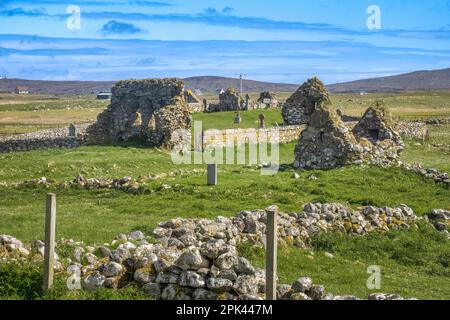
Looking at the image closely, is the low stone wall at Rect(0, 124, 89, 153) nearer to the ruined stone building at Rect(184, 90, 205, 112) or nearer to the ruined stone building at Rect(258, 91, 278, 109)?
the ruined stone building at Rect(184, 90, 205, 112)

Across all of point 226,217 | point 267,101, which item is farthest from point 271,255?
point 267,101

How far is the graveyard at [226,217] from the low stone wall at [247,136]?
39cm

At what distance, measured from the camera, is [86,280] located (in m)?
12.0

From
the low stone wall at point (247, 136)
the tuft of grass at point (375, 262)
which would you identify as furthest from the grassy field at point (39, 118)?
the tuft of grass at point (375, 262)

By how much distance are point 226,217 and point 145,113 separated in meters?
25.7

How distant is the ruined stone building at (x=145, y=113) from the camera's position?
3928 cm

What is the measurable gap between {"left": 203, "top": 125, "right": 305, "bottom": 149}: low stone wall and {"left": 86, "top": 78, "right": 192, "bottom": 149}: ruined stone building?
1.70 metres

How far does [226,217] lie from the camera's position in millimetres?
17734

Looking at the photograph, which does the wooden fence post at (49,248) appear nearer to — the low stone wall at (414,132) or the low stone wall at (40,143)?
the low stone wall at (40,143)
